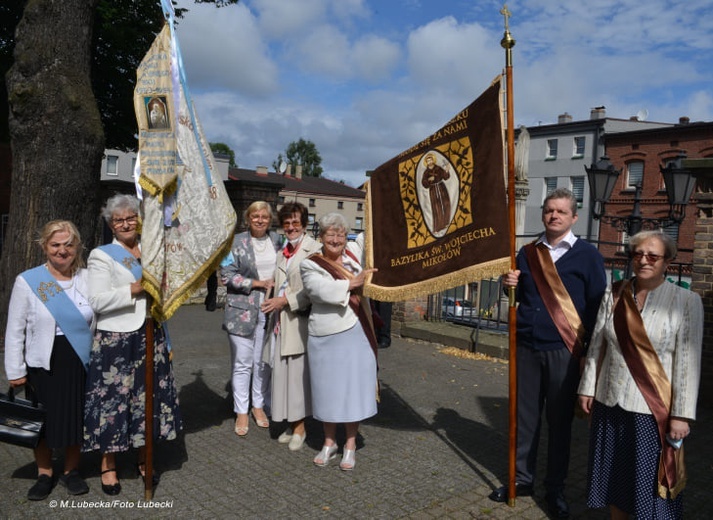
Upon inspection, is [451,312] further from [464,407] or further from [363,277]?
[363,277]

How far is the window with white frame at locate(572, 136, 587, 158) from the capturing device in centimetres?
4591

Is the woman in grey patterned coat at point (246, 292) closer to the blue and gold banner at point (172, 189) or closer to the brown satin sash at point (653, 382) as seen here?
the blue and gold banner at point (172, 189)

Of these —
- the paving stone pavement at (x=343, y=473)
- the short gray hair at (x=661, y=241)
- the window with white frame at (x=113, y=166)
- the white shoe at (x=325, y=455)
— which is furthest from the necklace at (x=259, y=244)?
the window with white frame at (x=113, y=166)

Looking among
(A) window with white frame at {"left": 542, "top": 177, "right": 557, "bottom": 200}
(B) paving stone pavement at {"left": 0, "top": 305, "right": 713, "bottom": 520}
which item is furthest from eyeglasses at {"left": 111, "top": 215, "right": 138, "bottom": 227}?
(A) window with white frame at {"left": 542, "top": 177, "right": 557, "bottom": 200}

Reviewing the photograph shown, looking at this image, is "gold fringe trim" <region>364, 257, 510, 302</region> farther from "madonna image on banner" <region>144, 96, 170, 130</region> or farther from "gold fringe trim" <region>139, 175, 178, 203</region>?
"madonna image on banner" <region>144, 96, 170, 130</region>

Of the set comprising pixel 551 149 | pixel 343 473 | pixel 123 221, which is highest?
pixel 551 149

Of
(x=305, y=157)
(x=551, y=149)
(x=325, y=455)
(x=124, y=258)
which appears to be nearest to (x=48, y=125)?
(x=124, y=258)

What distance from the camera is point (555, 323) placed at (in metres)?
3.93

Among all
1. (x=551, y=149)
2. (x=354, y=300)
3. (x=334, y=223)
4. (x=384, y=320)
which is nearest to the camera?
(x=334, y=223)

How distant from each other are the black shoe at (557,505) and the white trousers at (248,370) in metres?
2.67

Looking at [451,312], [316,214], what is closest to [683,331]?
[451,312]

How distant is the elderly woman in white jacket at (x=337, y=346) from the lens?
460 cm

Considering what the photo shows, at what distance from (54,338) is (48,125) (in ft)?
17.7

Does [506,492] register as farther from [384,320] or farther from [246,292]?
[384,320]
